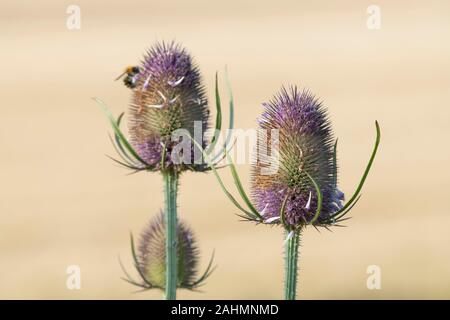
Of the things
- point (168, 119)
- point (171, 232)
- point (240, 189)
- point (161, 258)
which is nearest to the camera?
point (240, 189)

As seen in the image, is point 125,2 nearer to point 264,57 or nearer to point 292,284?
point 264,57

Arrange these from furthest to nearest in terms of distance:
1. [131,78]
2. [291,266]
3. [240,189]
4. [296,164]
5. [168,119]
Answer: [131,78], [168,119], [296,164], [291,266], [240,189]

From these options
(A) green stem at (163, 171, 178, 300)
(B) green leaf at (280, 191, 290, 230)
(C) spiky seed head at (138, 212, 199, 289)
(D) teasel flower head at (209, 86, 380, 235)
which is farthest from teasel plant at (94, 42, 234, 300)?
(C) spiky seed head at (138, 212, 199, 289)

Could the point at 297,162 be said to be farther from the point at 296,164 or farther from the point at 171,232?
the point at 171,232

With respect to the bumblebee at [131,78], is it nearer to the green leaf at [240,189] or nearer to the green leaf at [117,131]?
the green leaf at [117,131]

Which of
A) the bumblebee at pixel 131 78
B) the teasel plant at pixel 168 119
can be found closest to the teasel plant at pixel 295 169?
the teasel plant at pixel 168 119

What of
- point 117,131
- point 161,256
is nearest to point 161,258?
point 161,256
